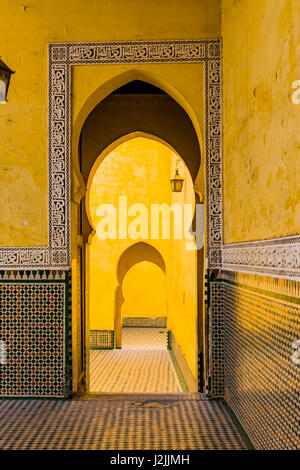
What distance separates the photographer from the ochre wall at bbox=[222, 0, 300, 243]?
235cm

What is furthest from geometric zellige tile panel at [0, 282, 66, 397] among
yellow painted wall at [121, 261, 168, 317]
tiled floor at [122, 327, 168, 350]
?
yellow painted wall at [121, 261, 168, 317]

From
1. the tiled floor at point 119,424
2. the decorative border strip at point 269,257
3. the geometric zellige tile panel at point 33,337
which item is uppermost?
the decorative border strip at point 269,257

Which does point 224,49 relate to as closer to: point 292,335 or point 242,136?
point 242,136

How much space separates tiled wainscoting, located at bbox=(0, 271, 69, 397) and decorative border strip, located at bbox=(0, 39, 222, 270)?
0.14 metres

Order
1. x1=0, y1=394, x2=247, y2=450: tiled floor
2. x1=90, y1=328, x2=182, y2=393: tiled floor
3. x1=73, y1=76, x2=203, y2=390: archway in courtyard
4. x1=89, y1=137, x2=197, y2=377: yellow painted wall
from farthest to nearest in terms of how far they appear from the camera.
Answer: x1=89, y1=137, x2=197, y2=377: yellow painted wall → x1=90, y1=328, x2=182, y2=393: tiled floor → x1=73, y1=76, x2=203, y2=390: archway in courtyard → x1=0, y1=394, x2=247, y2=450: tiled floor

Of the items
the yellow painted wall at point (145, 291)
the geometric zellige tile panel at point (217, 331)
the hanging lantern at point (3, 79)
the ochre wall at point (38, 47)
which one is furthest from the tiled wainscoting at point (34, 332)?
the yellow painted wall at point (145, 291)

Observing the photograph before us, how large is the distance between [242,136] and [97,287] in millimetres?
8694

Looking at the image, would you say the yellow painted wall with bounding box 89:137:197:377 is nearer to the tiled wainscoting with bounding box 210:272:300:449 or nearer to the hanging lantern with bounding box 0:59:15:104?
the tiled wainscoting with bounding box 210:272:300:449

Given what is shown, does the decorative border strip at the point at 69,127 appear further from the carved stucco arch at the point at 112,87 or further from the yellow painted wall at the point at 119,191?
the yellow painted wall at the point at 119,191

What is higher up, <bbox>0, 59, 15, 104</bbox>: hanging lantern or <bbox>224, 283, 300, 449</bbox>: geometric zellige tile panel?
<bbox>0, 59, 15, 104</bbox>: hanging lantern

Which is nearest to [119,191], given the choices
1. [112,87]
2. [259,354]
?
[112,87]

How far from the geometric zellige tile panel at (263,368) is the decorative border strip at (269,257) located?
0.15 meters

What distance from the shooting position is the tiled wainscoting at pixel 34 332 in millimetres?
4180
